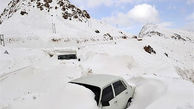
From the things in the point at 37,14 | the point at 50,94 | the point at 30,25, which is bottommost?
the point at 50,94

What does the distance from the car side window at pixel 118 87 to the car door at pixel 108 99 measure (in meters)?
0.25

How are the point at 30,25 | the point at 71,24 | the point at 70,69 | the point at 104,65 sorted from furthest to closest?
1. the point at 71,24
2. the point at 30,25
3. the point at 104,65
4. the point at 70,69

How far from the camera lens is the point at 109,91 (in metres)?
5.74

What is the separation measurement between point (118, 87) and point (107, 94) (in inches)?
29.5

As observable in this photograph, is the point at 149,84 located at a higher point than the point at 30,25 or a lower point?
lower

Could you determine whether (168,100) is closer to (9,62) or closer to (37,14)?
(9,62)

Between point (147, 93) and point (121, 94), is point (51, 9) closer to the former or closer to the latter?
point (147, 93)

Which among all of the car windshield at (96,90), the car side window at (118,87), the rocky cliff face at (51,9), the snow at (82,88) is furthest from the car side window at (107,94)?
the rocky cliff face at (51,9)

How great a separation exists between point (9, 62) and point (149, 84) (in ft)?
35.9

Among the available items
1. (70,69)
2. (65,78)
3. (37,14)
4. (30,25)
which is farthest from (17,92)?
(37,14)

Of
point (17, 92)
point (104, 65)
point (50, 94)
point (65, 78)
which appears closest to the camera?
point (50, 94)

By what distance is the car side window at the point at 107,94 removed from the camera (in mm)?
5445

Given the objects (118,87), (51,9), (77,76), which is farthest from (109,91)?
(51,9)

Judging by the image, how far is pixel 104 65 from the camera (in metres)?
13.2
